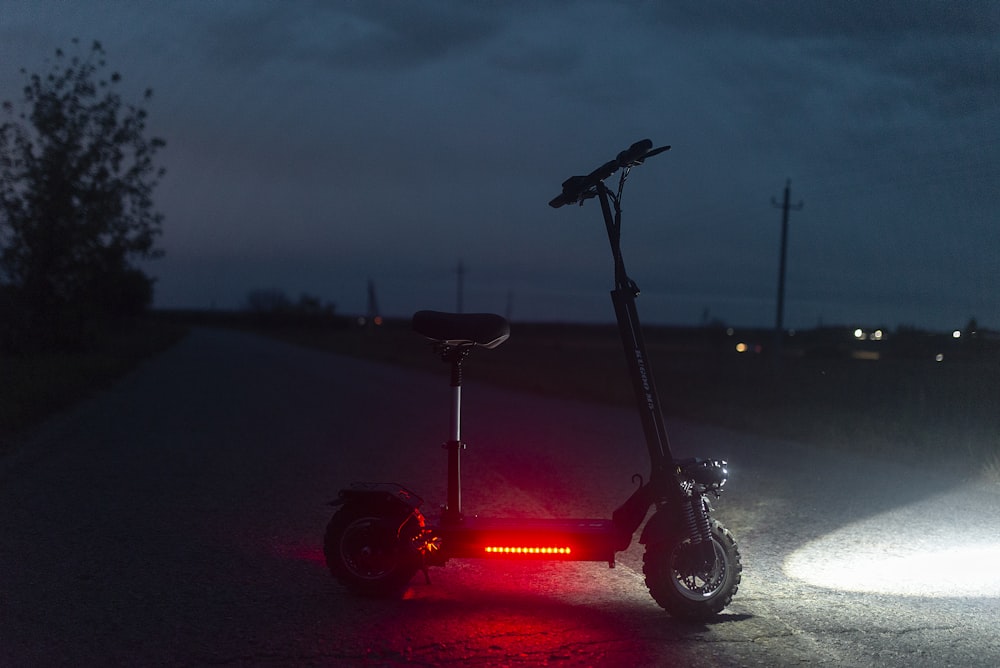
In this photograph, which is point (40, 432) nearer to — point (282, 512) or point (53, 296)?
point (282, 512)

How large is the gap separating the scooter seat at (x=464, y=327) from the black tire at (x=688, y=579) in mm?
1366

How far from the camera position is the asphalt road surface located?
420cm

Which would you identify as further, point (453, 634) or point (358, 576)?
point (358, 576)

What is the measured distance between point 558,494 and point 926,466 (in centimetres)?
533

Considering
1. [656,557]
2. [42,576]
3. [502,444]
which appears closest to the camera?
[656,557]

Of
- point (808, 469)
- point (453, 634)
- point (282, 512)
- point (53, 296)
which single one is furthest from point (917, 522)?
point (53, 296)

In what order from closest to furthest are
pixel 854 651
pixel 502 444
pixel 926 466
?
1. pixel 854 651
2. pixel 926 466
3. pixel 502 444

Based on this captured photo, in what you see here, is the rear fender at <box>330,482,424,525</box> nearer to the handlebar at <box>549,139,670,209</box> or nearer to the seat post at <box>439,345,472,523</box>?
the seat post at <box>439,345,472,523</box>

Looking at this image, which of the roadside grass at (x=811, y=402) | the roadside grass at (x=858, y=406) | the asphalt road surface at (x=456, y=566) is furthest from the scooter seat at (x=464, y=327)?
the roadside grass at (x=858, y=406)

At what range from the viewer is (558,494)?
332 inches

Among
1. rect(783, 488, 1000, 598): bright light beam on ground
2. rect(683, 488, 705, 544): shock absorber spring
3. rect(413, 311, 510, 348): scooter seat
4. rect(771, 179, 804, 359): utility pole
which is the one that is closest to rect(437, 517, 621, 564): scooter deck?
rect(683, 488, 705, 544): shock absorber spring

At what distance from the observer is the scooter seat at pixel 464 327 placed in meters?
4.77

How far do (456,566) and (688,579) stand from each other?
1741mm

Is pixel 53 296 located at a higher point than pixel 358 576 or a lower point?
higher
